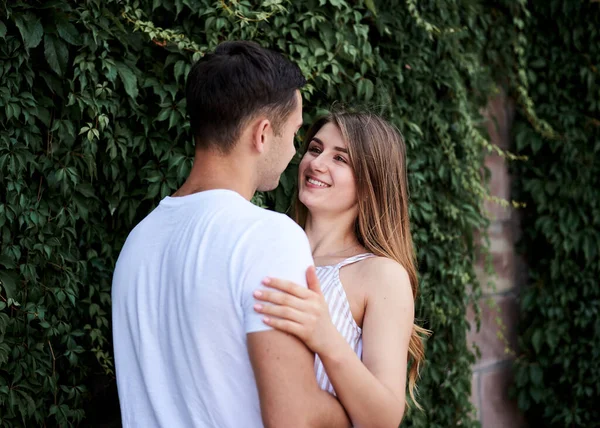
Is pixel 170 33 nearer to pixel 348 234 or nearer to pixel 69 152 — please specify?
pixel 69 152

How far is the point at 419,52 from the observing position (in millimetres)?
3559

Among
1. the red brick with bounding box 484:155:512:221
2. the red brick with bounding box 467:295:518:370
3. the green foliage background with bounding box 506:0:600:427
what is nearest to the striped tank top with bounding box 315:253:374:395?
the red brick with bounding box 467:295:518:370

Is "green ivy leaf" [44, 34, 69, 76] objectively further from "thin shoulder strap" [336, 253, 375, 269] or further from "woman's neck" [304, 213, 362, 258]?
"thin shoulder strap" [336, 253, 375, 269]

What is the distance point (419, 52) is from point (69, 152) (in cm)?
185

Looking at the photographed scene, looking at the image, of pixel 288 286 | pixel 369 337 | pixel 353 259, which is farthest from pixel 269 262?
pixel 353 259

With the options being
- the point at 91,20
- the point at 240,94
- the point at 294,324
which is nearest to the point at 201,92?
the point at 240,94

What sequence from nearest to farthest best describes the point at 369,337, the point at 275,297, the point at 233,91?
the point at 275,297, the point at 233,91, the point at 369,337

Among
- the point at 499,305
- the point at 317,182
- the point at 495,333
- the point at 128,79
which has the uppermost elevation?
the point at 128,79

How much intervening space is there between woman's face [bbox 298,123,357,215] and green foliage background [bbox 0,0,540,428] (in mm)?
499

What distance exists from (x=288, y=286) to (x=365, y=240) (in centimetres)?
98

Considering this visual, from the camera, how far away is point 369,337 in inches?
78.8

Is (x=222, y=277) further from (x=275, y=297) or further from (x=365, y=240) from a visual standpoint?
(x=365, y=240)

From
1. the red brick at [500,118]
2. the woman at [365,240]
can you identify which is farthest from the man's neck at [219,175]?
the red brick at [500,118]

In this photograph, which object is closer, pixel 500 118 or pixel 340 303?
pixel 340 303
